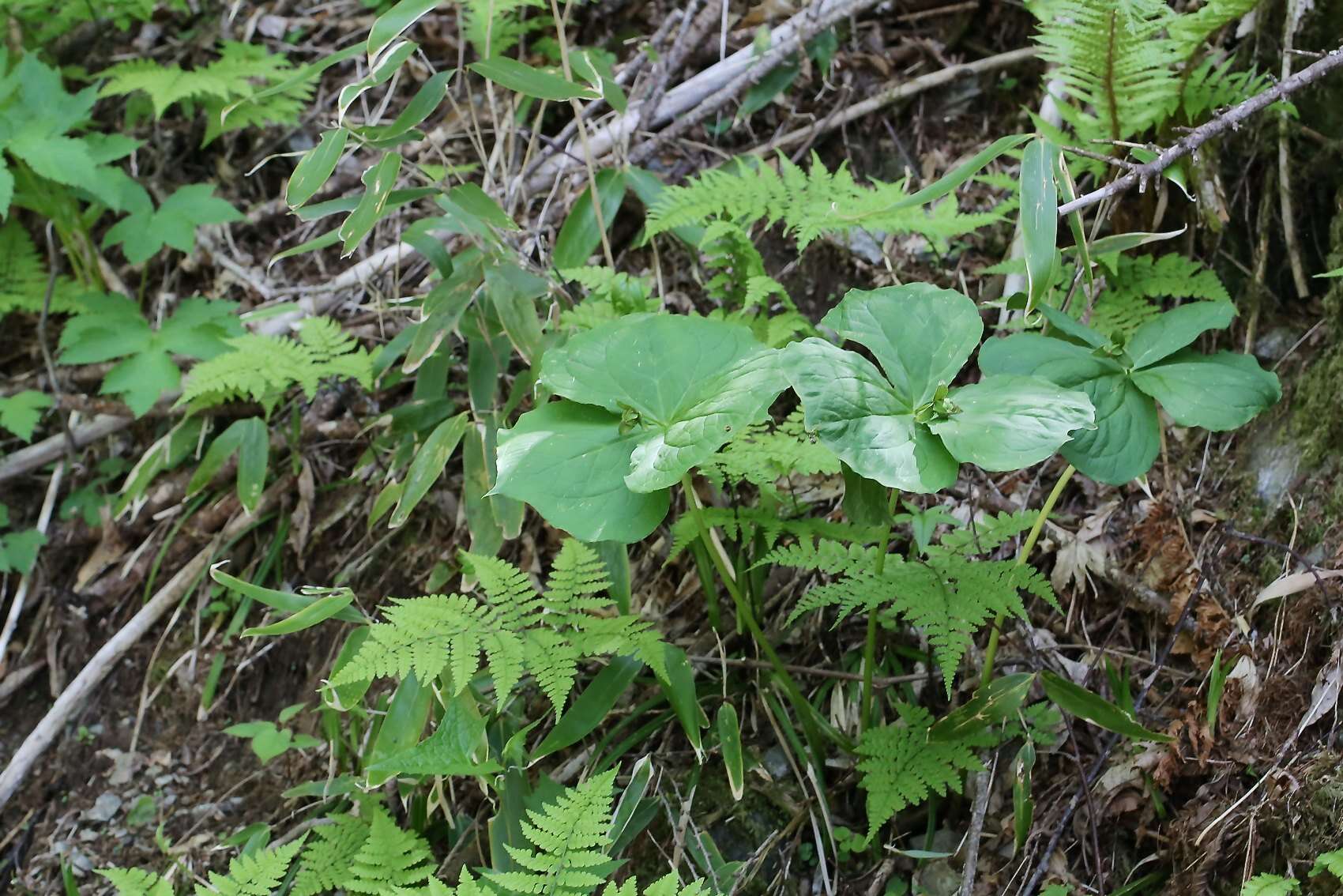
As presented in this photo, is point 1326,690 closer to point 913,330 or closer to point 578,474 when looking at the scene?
point 913,330

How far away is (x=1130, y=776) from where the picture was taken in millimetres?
1961

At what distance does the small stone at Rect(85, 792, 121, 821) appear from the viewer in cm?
303

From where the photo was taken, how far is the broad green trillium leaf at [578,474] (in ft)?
4.93

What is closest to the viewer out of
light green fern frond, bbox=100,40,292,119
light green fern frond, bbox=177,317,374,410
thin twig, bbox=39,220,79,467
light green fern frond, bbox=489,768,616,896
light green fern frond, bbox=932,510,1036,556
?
light green fern frond, bbox=489,768,616,896

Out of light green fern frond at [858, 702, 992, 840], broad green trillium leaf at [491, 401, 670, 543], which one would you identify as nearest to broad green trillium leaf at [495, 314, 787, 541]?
broad green trillium leaf at [491, 401, 670, 543]

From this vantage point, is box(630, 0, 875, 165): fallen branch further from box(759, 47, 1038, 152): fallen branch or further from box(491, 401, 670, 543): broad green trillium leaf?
box(491, 401, 670, 543): broad green trillium leaf

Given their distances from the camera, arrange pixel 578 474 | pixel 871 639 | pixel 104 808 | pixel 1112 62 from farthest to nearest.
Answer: pixel 104 808 → pixel 1112 62 → pixel 871 639 → pixel 578 474

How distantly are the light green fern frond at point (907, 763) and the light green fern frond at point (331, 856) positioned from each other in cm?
120

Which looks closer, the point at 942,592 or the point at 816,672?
the point at 942,592

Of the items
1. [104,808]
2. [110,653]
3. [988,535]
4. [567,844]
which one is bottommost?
[104,808]

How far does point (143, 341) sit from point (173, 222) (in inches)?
18.5

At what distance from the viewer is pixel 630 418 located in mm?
1611

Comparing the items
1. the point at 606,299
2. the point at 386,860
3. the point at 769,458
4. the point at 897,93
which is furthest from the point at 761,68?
the point at 386,860

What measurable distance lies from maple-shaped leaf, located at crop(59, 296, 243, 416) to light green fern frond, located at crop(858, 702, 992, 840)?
252 cm
